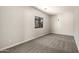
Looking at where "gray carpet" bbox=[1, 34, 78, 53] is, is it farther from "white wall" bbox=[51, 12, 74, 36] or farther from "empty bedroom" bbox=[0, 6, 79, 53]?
"white wall" bbox=[51, 12, 74, 36]

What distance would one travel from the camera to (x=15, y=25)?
4.12 meters

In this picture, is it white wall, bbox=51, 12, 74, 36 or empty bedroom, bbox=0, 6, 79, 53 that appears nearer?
empty bedroom, bbox=0, 6, 79, 53

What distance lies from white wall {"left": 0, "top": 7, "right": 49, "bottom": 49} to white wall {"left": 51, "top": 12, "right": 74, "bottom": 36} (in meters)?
4.65

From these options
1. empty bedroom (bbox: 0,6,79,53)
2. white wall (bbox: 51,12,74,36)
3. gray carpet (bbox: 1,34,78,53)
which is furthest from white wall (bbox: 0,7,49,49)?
white wall (bbox: 51,12,74,36)

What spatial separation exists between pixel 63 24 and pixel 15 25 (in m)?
6.42

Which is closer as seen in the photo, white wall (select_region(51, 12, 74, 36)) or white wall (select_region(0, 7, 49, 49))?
white wall (select_region(0, 7, 49, 49))

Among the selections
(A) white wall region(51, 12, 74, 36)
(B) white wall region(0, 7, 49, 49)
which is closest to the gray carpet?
(B) white wall region(0, 7, 49, 49)

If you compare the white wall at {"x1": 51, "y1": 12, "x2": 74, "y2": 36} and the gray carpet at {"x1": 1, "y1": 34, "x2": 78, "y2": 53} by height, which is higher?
the white wall at {"x1": 51, "y1": 12, "x2": 74, "y2": 36}

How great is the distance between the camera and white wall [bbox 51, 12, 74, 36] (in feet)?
27.1

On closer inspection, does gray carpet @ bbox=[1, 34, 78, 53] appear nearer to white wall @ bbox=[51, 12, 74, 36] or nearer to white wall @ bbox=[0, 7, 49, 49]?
white wall @ bbox=[0, 7, 49, 49]

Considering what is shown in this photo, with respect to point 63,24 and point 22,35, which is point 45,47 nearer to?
point 22,35
